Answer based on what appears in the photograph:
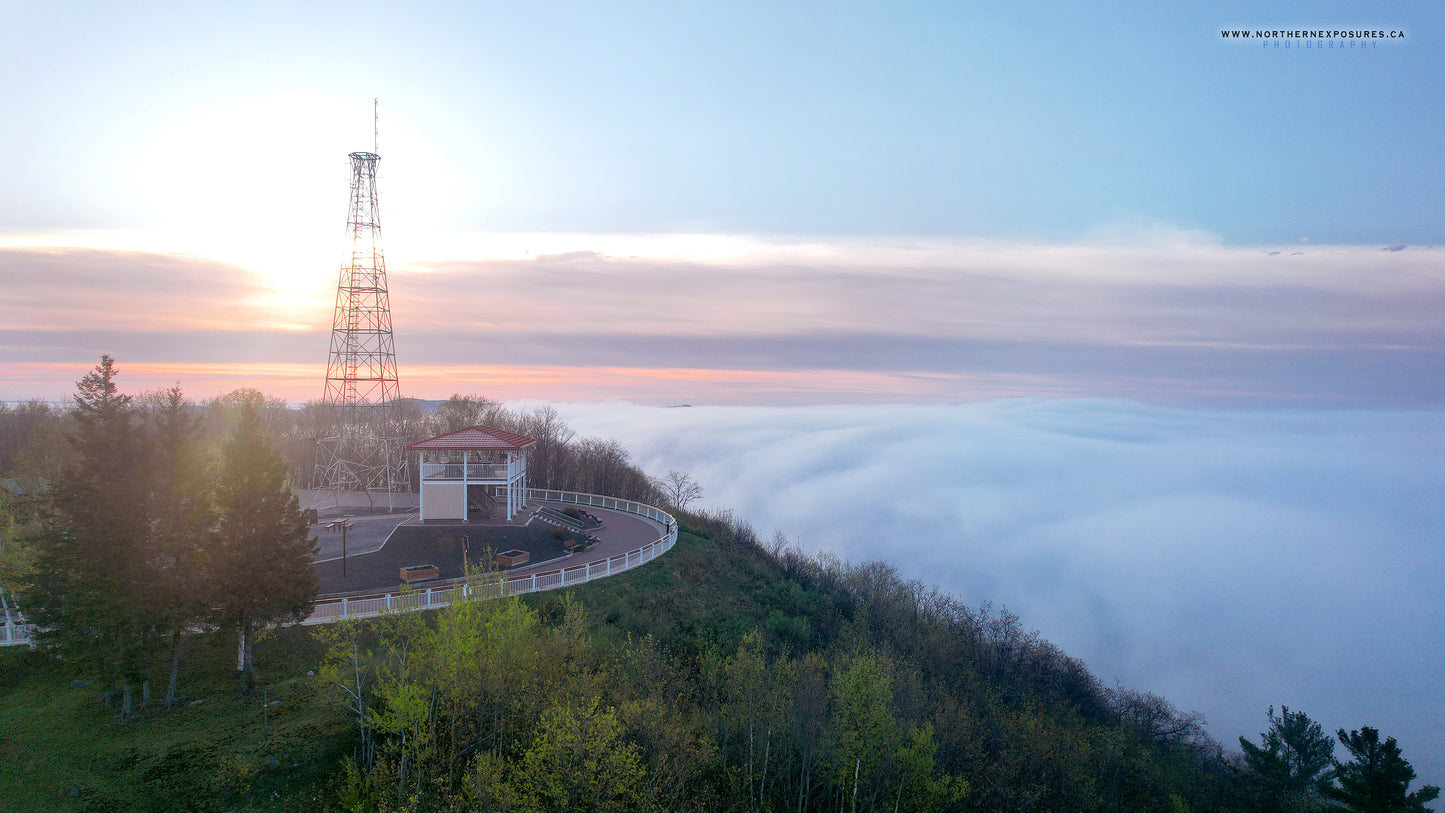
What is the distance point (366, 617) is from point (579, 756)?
1096cm

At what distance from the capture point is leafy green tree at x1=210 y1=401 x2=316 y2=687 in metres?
17.8

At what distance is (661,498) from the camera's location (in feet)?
202

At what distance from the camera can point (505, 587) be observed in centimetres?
2200

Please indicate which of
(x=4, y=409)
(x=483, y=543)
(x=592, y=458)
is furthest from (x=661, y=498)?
(x=4, y=409)

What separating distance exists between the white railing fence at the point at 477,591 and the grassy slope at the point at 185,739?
30.3 inches

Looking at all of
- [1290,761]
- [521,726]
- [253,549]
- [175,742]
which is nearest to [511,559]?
[253,549]

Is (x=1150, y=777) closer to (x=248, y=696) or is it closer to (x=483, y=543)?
(x=483, y=543)

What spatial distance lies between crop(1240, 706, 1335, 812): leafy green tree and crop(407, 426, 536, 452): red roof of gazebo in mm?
38638

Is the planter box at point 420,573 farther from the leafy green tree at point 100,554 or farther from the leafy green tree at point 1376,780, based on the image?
the leafy green tree at point 1376,780

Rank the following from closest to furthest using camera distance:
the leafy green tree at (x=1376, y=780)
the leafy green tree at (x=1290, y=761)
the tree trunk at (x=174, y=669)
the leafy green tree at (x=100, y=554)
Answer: the leafy green tree at (x=100, y=554) → the tree trunk at (x=174, y=669) → the leafy green tree at (x=1376, y=780) → the leafy green tree at (x=1290, y=761)

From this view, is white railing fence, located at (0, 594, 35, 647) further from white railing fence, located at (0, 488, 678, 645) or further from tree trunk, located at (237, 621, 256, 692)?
tree trunk, located at (237, 621, 256, 692)

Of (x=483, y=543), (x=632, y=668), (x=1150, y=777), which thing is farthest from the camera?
(x=483, y=543)

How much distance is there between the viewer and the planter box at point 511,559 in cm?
2844

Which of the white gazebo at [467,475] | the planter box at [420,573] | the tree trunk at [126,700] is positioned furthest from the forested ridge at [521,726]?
the white gazebo at [467,475]
